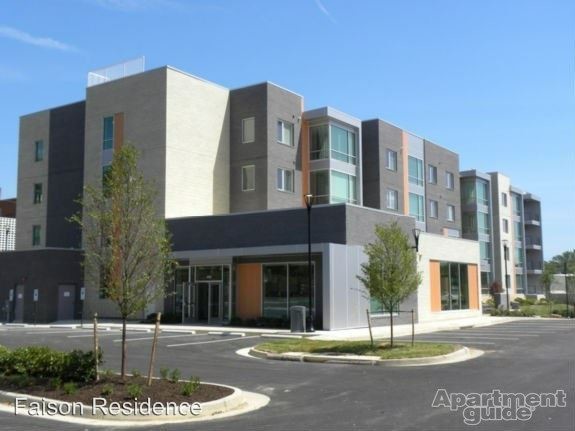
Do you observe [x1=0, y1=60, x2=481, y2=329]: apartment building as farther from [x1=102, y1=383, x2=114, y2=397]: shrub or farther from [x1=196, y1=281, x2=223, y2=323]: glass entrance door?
[x1=102, y1=383, x2=114, y2=397]: shrub

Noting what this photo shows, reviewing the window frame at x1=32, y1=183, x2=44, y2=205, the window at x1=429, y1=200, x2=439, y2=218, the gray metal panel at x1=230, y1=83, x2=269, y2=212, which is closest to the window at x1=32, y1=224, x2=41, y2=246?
the window frame at x1=32, y1=183, x2=44, y2=205

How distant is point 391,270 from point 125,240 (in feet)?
31.9

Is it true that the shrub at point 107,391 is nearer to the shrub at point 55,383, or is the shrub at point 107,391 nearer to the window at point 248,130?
the shrub at point 55,383

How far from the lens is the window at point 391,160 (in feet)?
152

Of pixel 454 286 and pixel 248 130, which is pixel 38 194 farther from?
pixel 454 286

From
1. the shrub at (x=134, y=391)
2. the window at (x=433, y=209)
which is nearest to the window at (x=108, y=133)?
the window at (x=433, y=209)

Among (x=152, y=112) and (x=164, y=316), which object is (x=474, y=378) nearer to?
(x=164, y=316)

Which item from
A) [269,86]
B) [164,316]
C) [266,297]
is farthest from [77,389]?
[269,86]

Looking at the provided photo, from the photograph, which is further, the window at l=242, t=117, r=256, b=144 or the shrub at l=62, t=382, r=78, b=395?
the window at l=242, t=117, r=256, b=144

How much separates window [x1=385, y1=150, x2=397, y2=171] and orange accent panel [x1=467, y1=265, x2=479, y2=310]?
9.36 meters

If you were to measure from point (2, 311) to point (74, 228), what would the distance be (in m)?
6.52

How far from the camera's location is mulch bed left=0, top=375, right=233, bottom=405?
1049 cm

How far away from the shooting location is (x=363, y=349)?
18703 mm

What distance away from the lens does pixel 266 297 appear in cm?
3117
